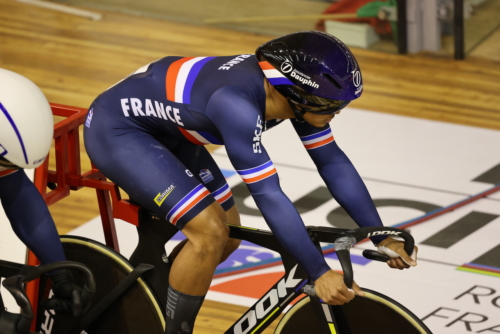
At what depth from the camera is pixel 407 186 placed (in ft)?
19.1

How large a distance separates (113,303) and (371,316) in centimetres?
105

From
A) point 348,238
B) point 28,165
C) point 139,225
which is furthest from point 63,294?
point 348,238

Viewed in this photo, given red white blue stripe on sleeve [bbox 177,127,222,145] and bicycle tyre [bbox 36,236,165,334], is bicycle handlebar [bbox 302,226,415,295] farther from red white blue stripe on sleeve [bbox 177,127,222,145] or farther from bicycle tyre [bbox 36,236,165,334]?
bicycle tyre [bbox 36,236,165,334]

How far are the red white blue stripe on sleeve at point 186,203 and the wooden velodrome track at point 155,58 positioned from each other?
3084 millimetres

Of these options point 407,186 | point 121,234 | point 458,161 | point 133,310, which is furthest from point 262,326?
point 458,161

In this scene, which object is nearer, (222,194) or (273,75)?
(273,75)

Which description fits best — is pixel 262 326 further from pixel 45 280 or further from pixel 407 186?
pixel 407 186

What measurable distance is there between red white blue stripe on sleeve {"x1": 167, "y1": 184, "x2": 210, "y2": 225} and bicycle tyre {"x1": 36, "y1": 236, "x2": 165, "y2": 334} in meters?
0.40

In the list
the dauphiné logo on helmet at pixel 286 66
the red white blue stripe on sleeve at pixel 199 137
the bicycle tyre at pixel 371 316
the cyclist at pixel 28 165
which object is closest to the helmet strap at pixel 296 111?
the dauphiné logo on helmet at pixel 286 66

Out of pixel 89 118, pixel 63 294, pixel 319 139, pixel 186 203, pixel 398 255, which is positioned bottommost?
pixel 398 255

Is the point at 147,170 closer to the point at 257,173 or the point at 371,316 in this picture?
the point at 257,173

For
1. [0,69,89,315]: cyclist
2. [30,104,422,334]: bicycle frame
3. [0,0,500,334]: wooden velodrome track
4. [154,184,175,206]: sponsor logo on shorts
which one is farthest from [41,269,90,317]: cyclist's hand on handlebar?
[0,0,500,334]: wooden velodrome track

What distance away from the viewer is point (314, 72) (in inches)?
117

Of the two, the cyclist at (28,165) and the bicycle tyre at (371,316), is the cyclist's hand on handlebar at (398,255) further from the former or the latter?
the cyclist at (28,165)
